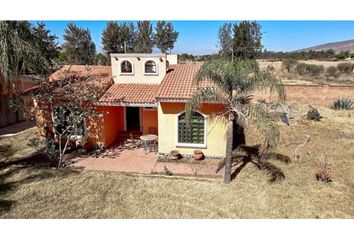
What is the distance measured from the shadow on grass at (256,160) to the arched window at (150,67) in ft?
28.1

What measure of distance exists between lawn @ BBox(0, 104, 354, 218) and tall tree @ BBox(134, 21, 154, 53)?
178 ft

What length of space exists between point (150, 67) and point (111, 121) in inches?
200

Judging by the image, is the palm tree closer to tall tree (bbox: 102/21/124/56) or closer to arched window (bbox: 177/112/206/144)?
arched window (bbox: 177/112/206/144)

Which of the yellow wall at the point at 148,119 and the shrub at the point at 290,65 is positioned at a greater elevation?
the shrub at the point at 290,65

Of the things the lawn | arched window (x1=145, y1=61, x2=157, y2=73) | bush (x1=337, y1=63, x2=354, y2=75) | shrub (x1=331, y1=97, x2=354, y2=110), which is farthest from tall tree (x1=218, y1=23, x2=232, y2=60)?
the lawn

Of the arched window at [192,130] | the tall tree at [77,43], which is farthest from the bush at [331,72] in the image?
the tall tree at [77,43]

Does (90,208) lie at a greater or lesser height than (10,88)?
lesser

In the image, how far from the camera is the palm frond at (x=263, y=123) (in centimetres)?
1110

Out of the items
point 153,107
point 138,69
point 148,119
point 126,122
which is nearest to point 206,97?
point 153,107

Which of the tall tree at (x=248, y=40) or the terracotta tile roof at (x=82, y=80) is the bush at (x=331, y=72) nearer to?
the tall tree at (x=248, y=40)

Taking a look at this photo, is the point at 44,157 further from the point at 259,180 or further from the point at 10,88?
the point at 259,180

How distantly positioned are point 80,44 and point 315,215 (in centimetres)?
6622

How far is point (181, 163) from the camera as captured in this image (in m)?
15.8
